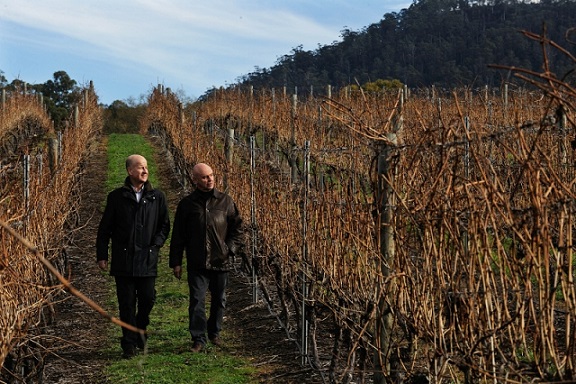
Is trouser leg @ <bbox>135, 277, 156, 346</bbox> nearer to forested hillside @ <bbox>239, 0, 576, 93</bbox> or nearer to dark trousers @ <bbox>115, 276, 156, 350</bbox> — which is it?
dark trousers @ <bbox>115, 276, 156, 350</bbox>

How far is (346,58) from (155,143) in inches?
1666

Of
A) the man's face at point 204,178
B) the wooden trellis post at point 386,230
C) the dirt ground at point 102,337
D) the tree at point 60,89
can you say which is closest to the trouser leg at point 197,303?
the dirt ground at point 102,337

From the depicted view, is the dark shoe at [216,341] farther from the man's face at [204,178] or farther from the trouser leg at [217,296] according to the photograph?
the man's face at [204,178]

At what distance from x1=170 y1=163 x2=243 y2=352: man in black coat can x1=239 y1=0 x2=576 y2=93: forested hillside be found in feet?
157

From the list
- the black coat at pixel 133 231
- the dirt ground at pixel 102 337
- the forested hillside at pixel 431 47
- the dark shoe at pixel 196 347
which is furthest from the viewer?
the forested hillside at pixel 431 47

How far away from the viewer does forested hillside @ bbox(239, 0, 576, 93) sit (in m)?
58.1

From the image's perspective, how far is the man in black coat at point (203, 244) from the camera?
705 cm

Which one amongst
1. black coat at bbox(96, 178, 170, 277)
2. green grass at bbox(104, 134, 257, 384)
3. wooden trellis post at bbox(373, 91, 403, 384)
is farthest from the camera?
black coat at bbox(96, 178, 170, 277)

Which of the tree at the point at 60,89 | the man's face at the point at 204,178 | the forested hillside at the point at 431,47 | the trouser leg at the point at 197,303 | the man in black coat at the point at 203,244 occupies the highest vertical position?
the forested hillside at the point at 431,47

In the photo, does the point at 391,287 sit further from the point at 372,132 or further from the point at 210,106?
the point at 210,106

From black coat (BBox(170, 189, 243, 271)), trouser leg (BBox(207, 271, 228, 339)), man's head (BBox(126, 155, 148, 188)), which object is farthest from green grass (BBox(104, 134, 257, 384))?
man's head (BBox(126, 155, 148, 188))

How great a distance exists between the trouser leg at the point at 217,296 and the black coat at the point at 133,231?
0.50 meters

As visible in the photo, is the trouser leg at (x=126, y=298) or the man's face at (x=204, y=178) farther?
the man's face at (x=204, y=178)

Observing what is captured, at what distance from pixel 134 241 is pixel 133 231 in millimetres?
87
